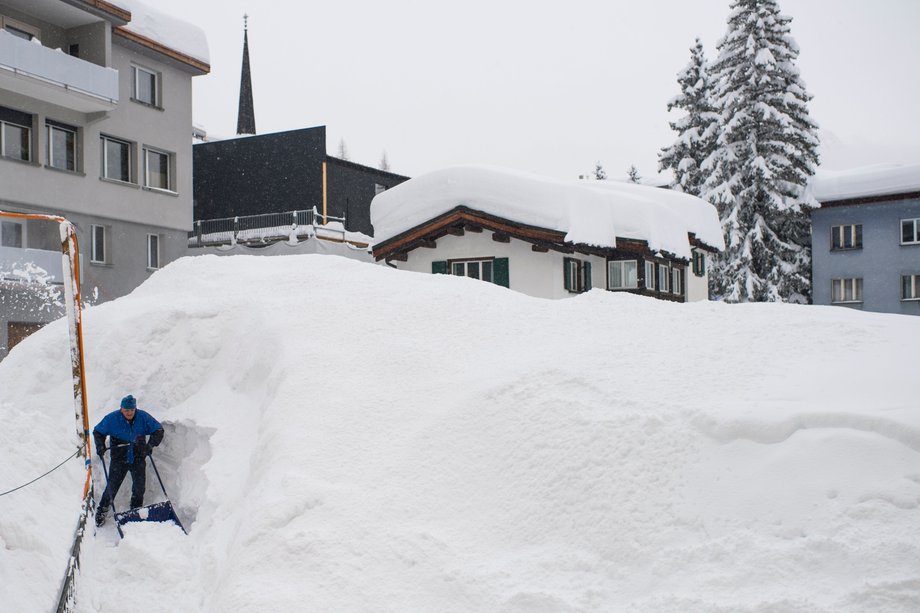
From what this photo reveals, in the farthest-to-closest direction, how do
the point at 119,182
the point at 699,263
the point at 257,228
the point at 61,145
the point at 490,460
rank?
the point at 257,228
the point at 699,263
the point at 119,182
the point at 61,145
the point at 490,460

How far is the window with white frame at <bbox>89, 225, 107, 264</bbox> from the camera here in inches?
867

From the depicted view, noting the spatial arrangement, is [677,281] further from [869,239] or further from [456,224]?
[869,239]

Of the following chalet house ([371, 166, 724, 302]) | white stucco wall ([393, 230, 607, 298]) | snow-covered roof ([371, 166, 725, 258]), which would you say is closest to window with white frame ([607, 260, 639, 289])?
chalet house ([371, 166, 724, 302])

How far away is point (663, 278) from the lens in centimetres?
2439

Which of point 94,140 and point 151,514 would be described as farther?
point 94,140

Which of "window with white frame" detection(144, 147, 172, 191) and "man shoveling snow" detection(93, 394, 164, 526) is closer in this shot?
"man shoveling snow" detection(93, 394, 164, 526)

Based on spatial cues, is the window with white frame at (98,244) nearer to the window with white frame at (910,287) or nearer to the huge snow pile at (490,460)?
the huge snow pile at (490,460)

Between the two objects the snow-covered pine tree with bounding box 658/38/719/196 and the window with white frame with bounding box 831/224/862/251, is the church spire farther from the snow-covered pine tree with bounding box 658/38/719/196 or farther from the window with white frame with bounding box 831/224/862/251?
the window with white frame with bounding box 831/224/862/251

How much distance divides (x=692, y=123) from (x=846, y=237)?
8370 mm

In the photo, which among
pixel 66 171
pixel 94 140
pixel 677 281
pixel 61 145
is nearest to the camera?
pixel 66 171

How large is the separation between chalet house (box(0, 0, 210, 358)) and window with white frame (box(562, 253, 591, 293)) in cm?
1283

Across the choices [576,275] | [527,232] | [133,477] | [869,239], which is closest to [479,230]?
[527,232]

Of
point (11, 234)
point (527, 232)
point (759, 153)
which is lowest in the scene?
point (527, 232)

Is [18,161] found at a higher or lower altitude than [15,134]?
lower
